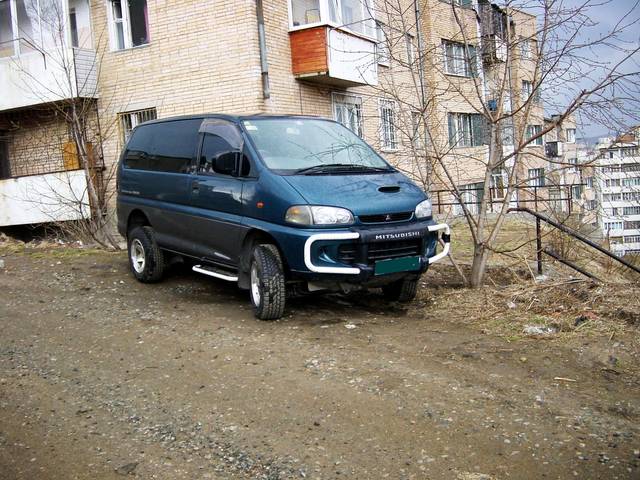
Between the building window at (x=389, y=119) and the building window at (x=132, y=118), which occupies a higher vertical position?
the building window at (x=132, y=118)

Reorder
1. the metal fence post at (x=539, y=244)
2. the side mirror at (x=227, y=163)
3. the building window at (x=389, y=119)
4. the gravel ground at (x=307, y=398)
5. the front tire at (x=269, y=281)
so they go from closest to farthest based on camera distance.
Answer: the gravel ground at (x=307, y=398) < the front tire at (x=269, y=281) < the side mirror at (x=227, y=163) < the metal fence post at (x=539, y=244) < the building window at (x=389, y=119)

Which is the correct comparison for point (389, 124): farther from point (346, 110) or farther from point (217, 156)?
point (346, 110)

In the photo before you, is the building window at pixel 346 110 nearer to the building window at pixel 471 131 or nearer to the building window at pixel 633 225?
the building window at pixel 471 131

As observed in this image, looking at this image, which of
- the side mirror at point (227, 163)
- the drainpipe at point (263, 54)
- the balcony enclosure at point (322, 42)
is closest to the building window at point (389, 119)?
the side mirror at point (227, 163)

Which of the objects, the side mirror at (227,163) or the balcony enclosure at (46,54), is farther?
the balcony enclosure at (46,54)

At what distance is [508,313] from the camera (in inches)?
253

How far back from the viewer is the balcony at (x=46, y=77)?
15070 mm

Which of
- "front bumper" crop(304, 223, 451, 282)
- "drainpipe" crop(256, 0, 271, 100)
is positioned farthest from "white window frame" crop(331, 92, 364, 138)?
"front bumper" crop(304, 223, 451, 282)

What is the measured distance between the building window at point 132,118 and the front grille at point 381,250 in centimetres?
1028

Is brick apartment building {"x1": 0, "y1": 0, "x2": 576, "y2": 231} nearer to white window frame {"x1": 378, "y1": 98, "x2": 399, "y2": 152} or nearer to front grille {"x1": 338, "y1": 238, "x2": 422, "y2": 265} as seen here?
white window frame {"x1": 378, "y1": 98, "x2": 399, "y2": 152}

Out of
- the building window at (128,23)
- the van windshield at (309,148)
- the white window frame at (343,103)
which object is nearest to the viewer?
the van windshield at (309,148)

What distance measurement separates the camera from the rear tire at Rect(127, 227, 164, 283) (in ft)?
26.7

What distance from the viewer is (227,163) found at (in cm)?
667

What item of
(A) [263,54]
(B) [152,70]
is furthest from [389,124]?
(B) [152,70]
